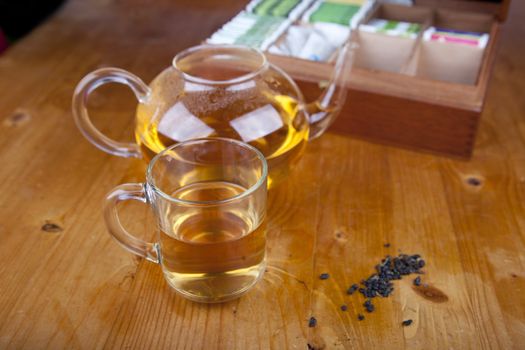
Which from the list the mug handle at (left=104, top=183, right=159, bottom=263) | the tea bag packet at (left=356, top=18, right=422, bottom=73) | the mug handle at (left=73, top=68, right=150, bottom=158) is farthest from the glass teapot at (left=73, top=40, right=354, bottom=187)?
the tea bag packet at (left=356, top=18, right=422, bottom=73)

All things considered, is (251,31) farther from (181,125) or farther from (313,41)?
(181,125)

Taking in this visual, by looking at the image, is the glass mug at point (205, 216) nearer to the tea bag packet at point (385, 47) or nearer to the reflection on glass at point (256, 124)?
the reflection on glass at point (256, 124)

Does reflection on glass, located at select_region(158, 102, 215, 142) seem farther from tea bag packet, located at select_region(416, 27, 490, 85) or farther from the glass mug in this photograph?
tea bag packet, located at select_region(416, 27, 490, 85)

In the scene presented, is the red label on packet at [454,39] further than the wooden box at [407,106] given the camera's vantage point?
Yes

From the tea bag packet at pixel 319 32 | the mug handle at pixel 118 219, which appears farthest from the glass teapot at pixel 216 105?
the tea bag packet at pixel 319 32

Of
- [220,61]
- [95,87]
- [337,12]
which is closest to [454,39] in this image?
[337,12]

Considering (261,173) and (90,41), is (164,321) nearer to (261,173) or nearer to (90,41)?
(261,173)
